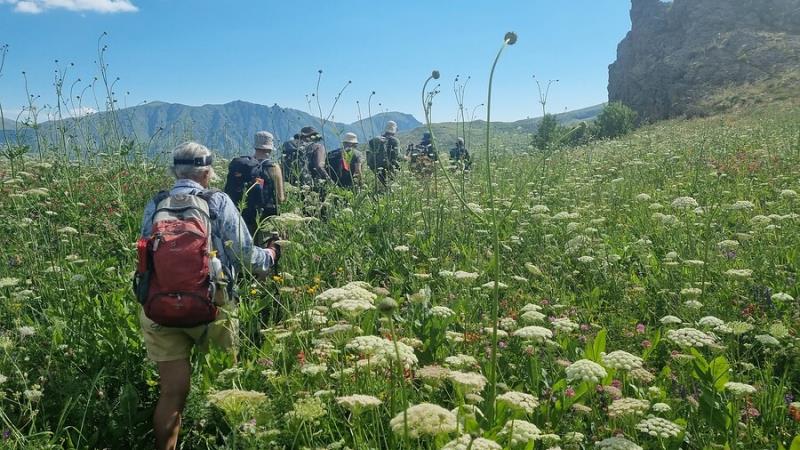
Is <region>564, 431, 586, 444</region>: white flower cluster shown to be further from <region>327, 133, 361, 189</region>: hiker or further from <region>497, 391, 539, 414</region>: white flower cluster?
<region>327, 133, 361, 189</region>: hiker

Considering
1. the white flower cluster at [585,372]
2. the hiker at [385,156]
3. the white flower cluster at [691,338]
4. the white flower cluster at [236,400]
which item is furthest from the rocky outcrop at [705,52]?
the white flower cluster at [236,400]

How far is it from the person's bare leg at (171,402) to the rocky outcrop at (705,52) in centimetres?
4427

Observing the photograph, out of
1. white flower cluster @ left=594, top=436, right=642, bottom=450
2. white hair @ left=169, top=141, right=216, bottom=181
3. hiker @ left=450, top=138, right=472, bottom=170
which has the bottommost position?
white flower cluster @ left=594, top=436, right=642, bottom=450

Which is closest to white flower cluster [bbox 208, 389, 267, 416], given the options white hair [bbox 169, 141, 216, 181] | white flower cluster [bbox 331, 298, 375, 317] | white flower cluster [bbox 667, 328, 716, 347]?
white flower cluster [bbox 331, 298, 375, 317]

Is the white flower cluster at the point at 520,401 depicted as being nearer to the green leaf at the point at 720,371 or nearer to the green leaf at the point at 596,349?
the green leaf at the point at 596,349

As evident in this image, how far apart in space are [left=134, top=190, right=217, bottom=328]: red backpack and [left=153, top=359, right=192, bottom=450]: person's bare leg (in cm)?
39

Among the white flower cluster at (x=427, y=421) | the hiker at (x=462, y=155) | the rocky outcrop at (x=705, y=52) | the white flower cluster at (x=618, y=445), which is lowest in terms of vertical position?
the white flower cluster at (x=618, y=445)

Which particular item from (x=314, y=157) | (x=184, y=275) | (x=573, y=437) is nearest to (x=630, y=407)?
(x=573, y=437)

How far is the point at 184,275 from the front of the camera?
3252 millimetres

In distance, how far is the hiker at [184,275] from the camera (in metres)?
3.25

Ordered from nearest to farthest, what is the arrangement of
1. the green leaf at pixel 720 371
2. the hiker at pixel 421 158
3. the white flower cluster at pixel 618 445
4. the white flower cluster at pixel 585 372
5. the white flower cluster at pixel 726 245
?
the white flower cluster at pixel 618 445, the white flower cluster at pixel 585 372, the green leaf at pixel 720 371, the white flower cluster at pixel 726 245, the hiker at pixel 421 158

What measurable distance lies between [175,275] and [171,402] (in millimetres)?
875

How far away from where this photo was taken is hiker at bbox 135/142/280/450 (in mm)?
3254

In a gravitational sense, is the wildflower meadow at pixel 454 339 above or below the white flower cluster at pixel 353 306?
below
